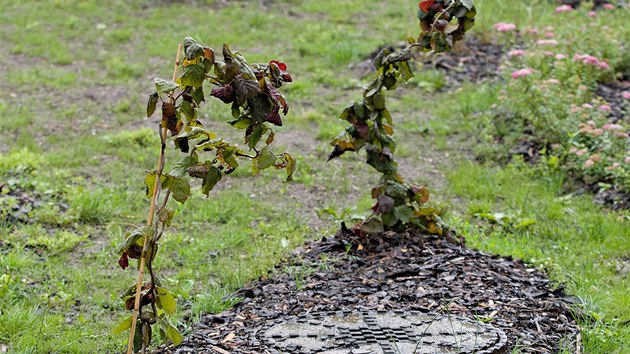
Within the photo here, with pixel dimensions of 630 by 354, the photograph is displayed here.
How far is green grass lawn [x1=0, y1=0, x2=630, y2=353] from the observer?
4898mm

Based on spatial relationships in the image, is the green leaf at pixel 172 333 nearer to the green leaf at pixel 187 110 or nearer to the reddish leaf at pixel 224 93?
the green leaf at pixel 187 110

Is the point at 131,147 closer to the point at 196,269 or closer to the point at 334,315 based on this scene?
the point at 196,269

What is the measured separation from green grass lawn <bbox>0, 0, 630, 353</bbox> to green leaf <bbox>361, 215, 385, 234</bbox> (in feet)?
1.93

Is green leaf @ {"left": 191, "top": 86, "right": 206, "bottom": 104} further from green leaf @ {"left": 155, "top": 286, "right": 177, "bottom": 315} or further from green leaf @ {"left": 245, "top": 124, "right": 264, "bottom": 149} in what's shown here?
green leaf @ {"left": 155, "top": 286, "right": 177, "bottom": 315}

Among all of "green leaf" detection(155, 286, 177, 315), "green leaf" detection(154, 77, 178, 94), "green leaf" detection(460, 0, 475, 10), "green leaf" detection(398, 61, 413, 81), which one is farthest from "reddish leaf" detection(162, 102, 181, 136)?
"green leaf" detection(460, 0, 475, 10)

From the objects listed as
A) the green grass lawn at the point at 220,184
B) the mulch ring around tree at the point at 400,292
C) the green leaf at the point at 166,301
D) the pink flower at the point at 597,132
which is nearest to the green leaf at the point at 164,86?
the green leaf at the point at 166,301

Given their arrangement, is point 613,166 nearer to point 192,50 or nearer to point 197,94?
point 197,94

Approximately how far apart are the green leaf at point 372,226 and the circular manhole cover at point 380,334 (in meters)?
0.99

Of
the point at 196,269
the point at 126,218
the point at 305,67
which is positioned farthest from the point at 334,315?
the point at 305,67

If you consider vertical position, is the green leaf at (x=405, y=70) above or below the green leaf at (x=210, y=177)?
above

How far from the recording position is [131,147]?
7.45m

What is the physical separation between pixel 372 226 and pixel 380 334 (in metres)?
1.27

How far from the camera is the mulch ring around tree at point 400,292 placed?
13.7 feet

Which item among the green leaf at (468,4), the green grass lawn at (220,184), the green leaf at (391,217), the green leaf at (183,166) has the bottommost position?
the green grass lawn at (220,184)
